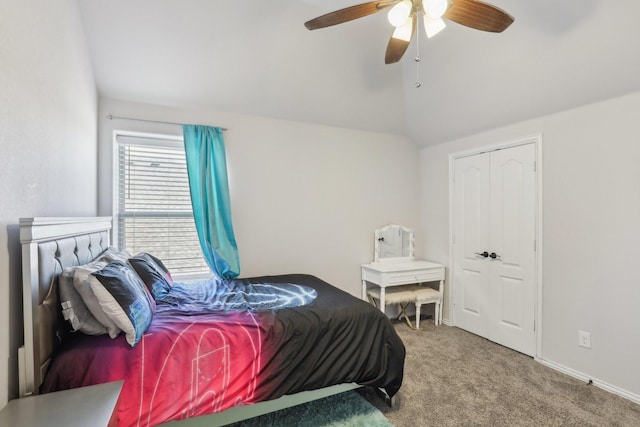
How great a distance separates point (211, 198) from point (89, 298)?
1.57 m

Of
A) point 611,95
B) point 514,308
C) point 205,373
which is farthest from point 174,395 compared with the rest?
point 611,95

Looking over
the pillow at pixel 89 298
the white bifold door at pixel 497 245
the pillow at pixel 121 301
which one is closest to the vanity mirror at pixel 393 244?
the white bifold door at pixel 497 245

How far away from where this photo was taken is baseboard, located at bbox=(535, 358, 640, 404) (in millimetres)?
2166

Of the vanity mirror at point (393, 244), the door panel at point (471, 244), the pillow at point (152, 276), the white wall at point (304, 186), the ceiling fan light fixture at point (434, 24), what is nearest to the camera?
the ceiling fan light fixture at point (434, 24)

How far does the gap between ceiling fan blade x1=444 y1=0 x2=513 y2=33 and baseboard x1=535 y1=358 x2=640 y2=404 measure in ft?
8.74

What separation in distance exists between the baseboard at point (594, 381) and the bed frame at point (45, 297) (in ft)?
7.75

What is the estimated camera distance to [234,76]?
2785 mm

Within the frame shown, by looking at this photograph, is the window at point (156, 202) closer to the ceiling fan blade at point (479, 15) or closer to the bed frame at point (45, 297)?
the bed frame at point (45, 297)

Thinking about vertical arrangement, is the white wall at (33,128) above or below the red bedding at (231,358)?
above

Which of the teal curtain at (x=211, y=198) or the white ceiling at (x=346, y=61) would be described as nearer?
the white ceiling at (x=346, y=61)

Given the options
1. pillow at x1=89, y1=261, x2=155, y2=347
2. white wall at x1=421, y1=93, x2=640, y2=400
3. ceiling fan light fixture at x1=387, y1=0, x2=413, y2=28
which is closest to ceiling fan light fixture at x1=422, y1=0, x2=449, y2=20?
ceiling fan light fixture at x1=387, y1=0, x2=413, y2=28

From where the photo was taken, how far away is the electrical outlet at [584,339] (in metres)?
2.42

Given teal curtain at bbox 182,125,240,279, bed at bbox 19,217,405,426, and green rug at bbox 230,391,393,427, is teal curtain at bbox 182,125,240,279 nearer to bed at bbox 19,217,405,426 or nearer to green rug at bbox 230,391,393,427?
bed at bbox 19,217,405,426

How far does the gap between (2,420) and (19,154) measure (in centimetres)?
95
